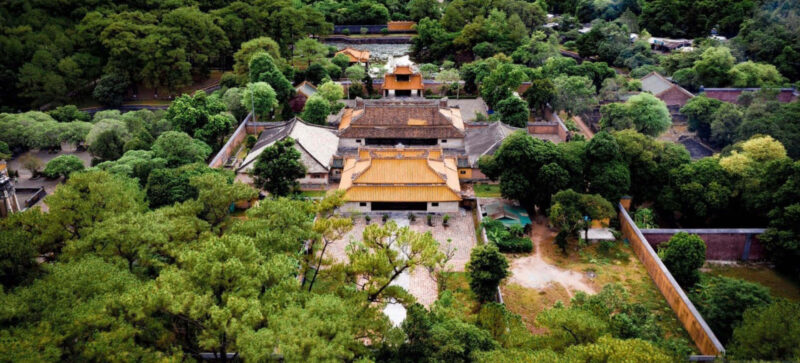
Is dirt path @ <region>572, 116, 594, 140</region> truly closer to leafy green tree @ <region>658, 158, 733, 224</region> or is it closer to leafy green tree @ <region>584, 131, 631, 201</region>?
leafy green tree @ <region>584, 131, 631, 201</region>

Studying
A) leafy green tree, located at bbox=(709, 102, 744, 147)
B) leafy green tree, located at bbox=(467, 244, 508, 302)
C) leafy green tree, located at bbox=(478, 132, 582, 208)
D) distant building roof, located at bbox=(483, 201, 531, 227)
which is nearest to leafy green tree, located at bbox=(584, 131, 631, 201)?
leafy green tree, located at bbox=(478, 132, 582, 208)

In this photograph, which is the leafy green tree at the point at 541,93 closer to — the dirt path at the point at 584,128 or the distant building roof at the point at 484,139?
the dirt path at the point at 584,128

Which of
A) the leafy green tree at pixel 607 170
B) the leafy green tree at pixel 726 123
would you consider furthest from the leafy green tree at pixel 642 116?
the leafy green tree at pixel 607 170

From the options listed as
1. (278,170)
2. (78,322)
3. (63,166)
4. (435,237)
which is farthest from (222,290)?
(63,166)

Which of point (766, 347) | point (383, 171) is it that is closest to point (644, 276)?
point (766, 347)

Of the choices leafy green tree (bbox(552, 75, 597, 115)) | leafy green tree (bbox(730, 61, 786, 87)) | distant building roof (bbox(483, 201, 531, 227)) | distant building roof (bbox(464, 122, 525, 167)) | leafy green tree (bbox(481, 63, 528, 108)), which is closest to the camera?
distant building roof (bbox(483, 201, 531, 227))

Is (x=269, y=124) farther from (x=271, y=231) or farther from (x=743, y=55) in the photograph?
(x=743, y=55)

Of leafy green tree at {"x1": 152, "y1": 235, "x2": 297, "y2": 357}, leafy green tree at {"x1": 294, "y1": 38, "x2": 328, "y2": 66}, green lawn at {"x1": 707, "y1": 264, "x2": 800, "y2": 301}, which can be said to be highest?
leafy green tree at {"x1": 294, "y1": 38, "x2": 328, "y2": 66}
